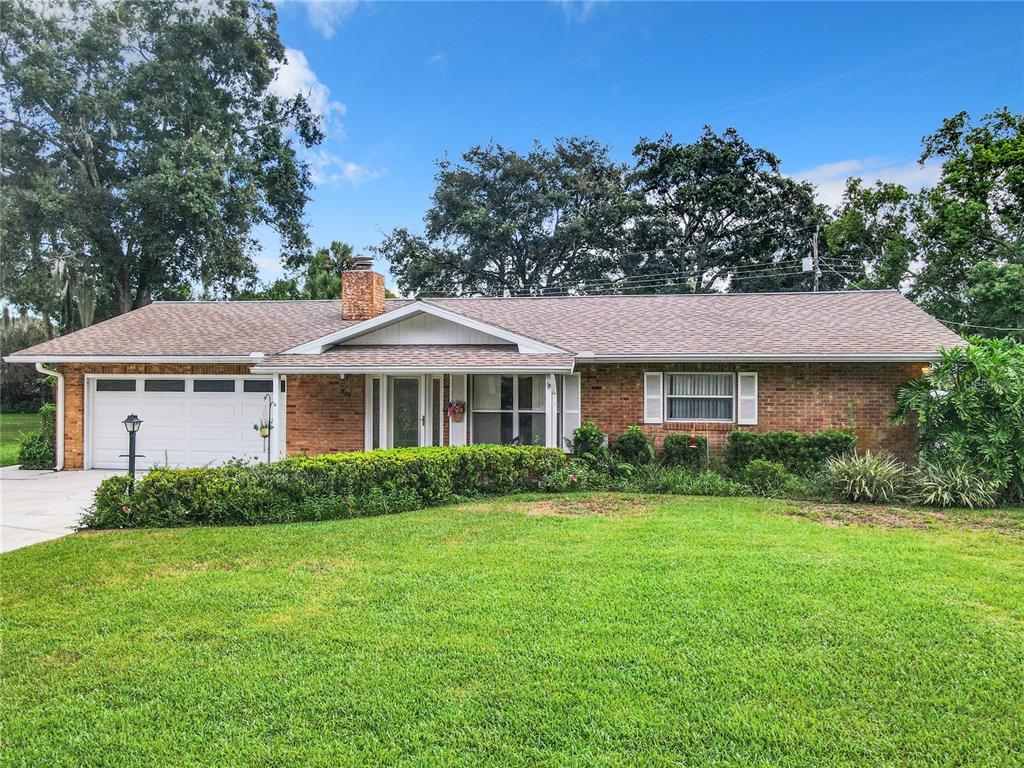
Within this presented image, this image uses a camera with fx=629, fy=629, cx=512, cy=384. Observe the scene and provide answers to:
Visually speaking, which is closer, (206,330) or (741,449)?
(741,449)

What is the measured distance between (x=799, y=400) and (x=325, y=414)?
31.7ft

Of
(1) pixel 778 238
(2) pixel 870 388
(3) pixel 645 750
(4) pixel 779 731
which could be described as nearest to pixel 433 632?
(3) pixel 645 750

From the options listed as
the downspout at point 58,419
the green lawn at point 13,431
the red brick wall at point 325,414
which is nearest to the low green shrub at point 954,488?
the red brick wall at point 325,414

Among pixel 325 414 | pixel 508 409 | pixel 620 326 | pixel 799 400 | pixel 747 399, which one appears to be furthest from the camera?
pixel 620 326

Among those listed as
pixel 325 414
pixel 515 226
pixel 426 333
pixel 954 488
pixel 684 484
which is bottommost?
pixel 684 484

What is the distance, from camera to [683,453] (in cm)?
1212

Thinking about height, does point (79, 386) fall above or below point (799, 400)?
above

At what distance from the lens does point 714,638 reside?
4.40 m

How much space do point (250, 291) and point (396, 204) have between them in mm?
8234

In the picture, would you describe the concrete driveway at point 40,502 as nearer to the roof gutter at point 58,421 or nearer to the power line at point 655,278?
the roof gutter at point 58,421

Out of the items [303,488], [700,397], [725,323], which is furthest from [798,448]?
[303,488]

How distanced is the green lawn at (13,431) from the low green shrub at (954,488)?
18.3 metres

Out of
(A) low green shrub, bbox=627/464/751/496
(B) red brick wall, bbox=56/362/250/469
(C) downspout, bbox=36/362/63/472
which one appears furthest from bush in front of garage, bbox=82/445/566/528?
(C) downspout, bbox=36/362/63/472

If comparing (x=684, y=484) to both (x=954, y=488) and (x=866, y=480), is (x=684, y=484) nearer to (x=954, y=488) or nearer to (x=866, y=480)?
(x=866, y=480)
